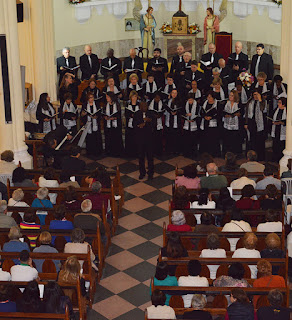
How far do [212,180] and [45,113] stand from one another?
4.88m

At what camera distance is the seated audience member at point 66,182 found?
1245cm

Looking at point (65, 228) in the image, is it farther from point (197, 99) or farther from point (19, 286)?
point (197, 99)

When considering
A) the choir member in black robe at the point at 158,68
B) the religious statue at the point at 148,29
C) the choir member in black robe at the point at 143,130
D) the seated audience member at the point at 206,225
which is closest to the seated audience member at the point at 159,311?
the seated audience member at the point at 206,225

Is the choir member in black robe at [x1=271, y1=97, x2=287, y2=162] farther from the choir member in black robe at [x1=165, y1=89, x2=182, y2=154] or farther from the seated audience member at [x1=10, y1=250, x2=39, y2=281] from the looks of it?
the seated audience member at [x1=10, y1=250, x2=39, y2=281]

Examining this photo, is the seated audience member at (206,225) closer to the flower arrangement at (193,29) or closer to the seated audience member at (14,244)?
the seated audience member at (14,244)

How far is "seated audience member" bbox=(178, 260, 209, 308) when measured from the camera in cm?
925

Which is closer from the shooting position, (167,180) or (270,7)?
(167,180)

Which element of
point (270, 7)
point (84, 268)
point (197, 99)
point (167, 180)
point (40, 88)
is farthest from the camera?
point (270, 7)

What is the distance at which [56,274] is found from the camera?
962 centimetres

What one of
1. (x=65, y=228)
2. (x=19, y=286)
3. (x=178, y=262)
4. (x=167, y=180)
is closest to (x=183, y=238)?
(x=178, y=262)

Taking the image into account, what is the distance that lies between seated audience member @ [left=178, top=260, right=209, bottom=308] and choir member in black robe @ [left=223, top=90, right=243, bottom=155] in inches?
259

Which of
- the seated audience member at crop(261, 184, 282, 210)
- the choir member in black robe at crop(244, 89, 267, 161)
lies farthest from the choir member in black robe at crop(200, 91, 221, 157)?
the seated audience member at crop(261, 184, 282, 210)

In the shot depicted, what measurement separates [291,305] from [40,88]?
9.08 meters

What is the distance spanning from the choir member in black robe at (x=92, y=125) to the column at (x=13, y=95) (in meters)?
1.48
